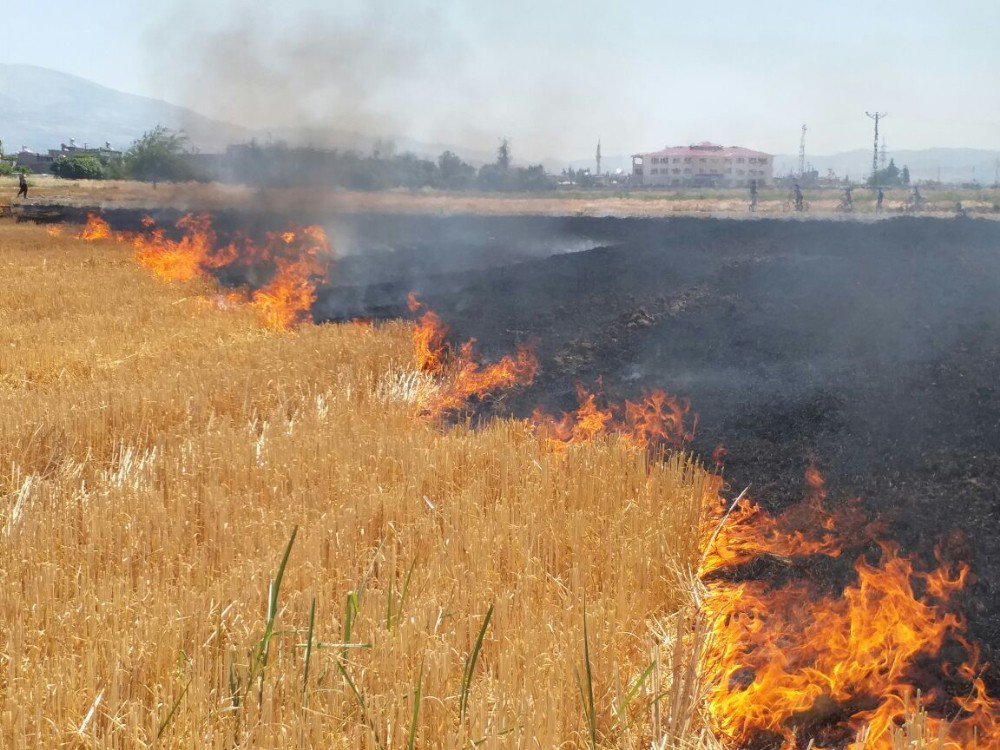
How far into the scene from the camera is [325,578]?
15.4 feet

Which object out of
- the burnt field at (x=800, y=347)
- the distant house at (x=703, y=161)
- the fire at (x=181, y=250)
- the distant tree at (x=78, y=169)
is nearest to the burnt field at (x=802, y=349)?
the burnt field at (x=800, y=347)

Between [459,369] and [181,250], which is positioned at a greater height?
Result: [181,250]

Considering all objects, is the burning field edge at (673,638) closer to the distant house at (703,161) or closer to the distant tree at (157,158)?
the distant tree at (157,158)

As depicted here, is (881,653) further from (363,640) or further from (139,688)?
(139,688)

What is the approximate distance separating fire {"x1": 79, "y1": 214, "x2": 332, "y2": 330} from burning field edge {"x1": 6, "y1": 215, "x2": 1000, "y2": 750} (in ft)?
29.6

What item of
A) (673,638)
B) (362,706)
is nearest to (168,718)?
(362,706)

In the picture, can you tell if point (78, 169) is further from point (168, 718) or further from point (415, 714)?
point (415, 714)

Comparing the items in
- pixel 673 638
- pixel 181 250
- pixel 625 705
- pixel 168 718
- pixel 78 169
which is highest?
pixel 78 169

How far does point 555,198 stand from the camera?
2167 inches

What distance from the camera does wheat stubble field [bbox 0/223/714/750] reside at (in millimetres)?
3432

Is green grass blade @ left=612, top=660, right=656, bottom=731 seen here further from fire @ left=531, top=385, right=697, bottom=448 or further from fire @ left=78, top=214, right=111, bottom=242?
fire @ left=78, top=214, right=111, bottom=242

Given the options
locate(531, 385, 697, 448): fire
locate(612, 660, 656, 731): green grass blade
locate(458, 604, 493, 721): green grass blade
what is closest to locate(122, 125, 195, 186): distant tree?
locate(531, 385, 697, 448): fire

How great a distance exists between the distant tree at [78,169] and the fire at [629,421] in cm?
6790

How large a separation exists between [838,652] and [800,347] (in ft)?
21.2
